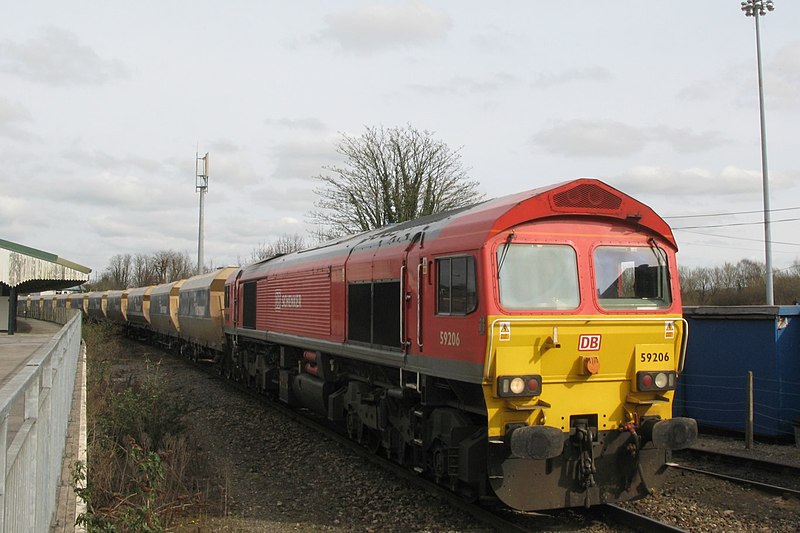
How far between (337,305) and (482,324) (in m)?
4.58

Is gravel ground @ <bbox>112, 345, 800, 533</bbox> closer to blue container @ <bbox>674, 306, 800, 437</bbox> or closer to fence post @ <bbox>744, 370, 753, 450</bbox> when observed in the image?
fence post @ <bbox>744, 370, 753, 450</bbox>

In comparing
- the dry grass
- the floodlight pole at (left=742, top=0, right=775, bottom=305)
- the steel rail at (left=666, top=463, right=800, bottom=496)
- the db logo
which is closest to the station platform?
the dry grass

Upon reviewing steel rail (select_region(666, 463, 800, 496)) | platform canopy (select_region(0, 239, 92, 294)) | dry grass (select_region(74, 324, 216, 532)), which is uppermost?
platform canopy (select_region(0, 239, 92, 294))

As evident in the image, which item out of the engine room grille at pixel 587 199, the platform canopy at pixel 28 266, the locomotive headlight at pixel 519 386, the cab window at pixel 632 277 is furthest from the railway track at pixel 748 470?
the platform canopy at pixel 28 266

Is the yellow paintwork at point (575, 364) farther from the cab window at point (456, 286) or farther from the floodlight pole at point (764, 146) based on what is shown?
the floodlight pole at point (764, 146)

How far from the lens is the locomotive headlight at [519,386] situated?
641cm

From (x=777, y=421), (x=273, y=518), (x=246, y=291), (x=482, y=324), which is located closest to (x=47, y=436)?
(x=273, y=518)

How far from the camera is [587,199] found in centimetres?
720

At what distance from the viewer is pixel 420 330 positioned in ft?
25.7

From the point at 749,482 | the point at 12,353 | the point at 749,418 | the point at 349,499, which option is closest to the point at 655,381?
the point at 749,482

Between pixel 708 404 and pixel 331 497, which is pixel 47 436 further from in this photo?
pixel 708 404

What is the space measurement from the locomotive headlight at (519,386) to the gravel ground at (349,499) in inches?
63.0

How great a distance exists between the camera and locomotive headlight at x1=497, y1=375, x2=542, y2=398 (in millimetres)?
6414

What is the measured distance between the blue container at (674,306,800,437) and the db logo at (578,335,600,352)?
19.6 feet
